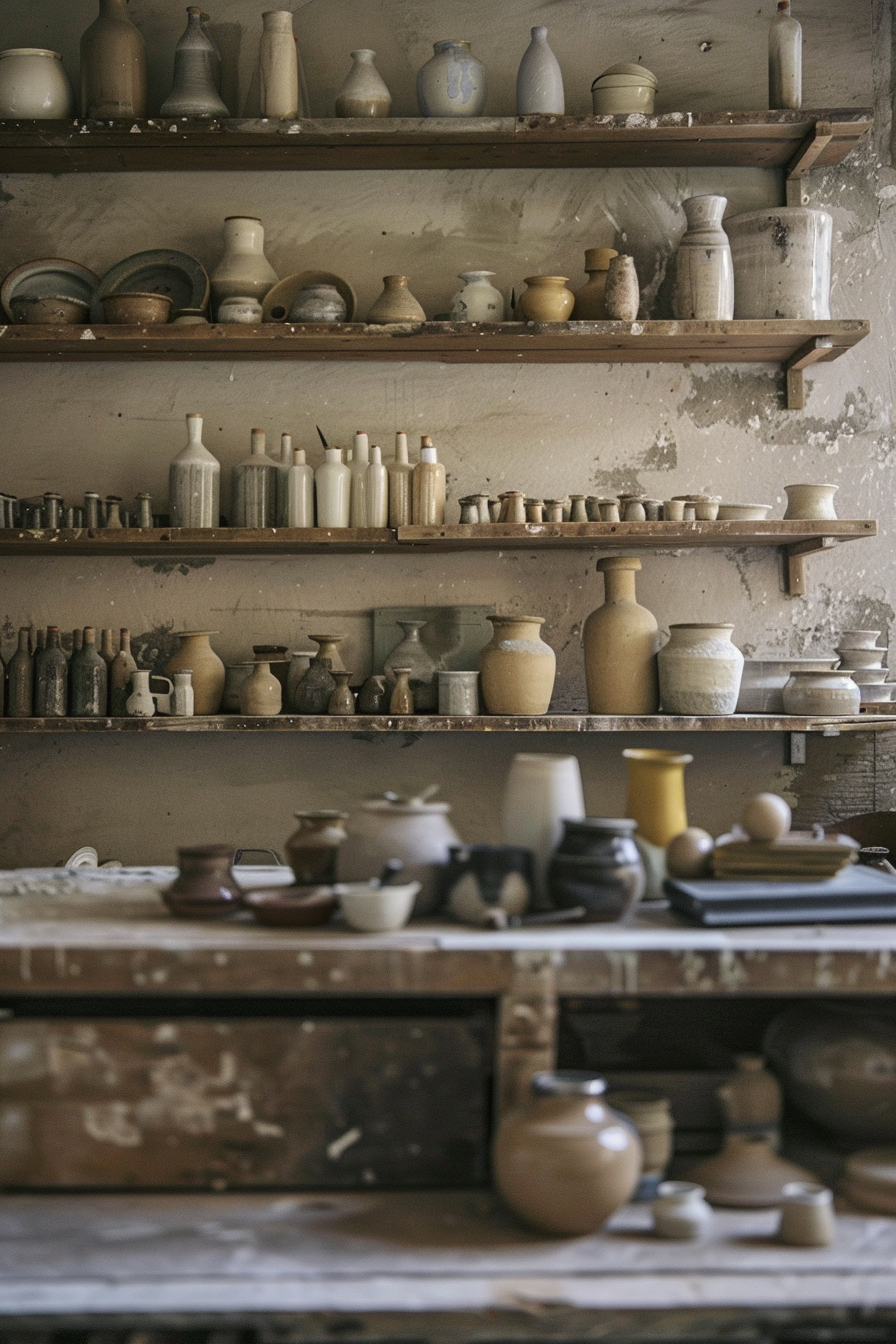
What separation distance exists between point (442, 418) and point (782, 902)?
7.72 ft

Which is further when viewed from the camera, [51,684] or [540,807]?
[51,684]

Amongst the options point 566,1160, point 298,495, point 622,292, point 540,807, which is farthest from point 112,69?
point 566,1160

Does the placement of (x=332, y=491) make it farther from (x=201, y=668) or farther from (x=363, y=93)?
(x=363, y=93)

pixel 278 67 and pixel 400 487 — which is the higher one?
pixel 278 67

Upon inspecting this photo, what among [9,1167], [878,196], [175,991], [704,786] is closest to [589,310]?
[878,196]

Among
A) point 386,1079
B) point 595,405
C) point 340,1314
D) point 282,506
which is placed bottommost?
point 340,1314

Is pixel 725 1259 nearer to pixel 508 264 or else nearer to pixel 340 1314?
pixel 340 1314

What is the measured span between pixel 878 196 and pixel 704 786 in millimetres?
1958

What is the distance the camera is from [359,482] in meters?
3.62

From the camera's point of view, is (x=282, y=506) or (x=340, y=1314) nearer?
(x=340, y=1314)

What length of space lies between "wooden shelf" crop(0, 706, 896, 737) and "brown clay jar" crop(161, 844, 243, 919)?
58.6 inches

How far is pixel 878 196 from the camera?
3879 mm

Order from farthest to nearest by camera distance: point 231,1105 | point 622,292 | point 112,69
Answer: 1. point 112,69
2. point 622,292
3. point 231,1105

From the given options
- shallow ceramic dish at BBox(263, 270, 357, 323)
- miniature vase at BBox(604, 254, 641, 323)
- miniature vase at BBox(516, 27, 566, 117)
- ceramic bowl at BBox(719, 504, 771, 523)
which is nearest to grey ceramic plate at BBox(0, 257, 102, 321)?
shallow ceramic dish at BBox(263, 270, 357, 323)
